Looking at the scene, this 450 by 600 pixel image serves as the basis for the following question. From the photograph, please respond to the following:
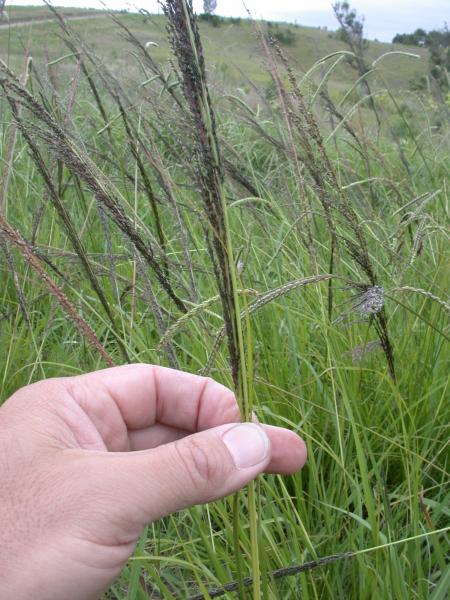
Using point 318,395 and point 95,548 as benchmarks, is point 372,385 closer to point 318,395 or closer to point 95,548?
point 318,395

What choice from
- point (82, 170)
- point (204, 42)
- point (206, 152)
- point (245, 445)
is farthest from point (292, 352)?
point (204, 42)

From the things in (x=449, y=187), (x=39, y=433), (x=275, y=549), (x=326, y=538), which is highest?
(x=449, y=187)

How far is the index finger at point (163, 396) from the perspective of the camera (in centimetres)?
128

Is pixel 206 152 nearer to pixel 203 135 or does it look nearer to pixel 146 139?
pixel 203 135

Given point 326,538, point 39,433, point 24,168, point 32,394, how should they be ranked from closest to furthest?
point 39,433 → point 32,394 → point 326,538 → point 24,168

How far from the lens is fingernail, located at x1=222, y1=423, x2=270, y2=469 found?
929 millimetres

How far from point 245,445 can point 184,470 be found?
10cm

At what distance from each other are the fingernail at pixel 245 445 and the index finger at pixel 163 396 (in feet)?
1.17

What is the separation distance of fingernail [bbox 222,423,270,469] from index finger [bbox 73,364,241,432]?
358 millimetres

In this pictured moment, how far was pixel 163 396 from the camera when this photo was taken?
4.41 ft

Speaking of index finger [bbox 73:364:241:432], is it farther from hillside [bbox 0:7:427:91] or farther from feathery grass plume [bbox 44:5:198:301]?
hillside [bbox 0:7:427:91]

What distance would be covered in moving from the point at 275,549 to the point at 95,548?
409mm

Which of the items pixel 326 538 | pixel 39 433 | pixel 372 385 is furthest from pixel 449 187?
pixel 39 433

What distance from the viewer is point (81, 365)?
1977mm
